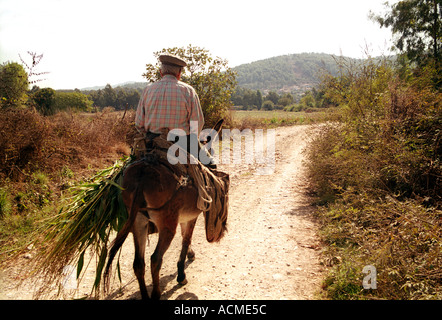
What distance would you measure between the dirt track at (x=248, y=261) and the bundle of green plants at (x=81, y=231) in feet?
2.27

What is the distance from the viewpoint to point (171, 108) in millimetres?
3680

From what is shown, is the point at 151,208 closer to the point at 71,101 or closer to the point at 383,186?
the point at 383,186

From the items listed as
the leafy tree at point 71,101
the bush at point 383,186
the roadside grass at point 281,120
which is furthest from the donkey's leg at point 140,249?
the leafy tree at point 71,101

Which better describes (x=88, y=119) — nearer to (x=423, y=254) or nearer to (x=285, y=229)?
(x=285, y=229)

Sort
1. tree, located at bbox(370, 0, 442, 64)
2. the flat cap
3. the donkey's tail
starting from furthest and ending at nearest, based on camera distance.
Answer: tree, located at bbox(370, 0, 442, 64), the flat cap, the donkey's tail

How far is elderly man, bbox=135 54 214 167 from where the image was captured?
12.0 ft

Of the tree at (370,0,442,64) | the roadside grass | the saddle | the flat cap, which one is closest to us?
the saddle

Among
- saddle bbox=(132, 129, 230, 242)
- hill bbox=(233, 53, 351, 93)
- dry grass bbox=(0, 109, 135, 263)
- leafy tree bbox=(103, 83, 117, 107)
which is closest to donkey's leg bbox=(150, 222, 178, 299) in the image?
saddle bbox=(132, 129, 230, 242)

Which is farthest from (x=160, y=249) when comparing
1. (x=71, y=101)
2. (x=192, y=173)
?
(x=71, y=101)

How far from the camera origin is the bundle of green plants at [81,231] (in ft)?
10.3

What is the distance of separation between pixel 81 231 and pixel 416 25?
16.9 meters

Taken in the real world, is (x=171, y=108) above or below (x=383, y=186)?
above

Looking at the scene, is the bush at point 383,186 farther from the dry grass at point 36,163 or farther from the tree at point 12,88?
the tree at point 12,88

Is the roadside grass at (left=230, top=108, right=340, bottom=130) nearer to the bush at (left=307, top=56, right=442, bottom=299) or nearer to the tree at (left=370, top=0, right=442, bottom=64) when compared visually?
the bush at (left=307, top=56, right=442, bottom=299)
